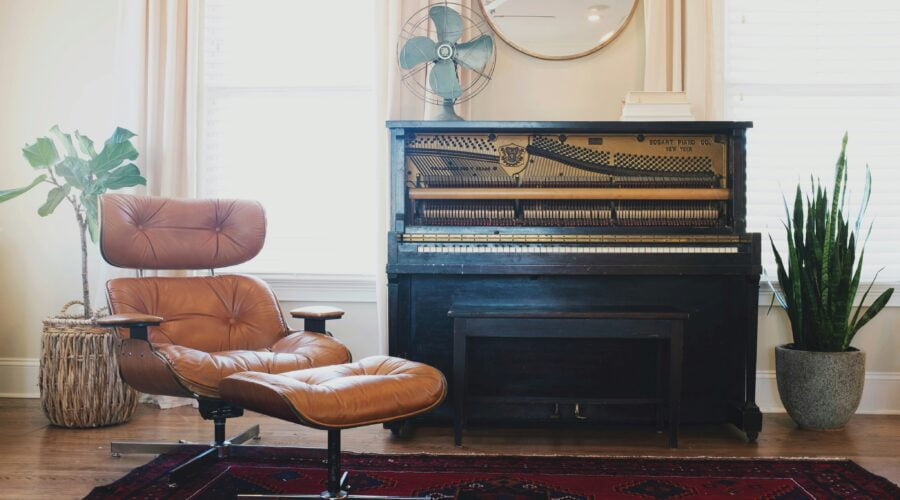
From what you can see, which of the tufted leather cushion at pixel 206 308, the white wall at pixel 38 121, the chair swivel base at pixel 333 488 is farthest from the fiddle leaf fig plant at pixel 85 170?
the chair swivel base at pixel 333 488

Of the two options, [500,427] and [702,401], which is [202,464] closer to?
[500,427]

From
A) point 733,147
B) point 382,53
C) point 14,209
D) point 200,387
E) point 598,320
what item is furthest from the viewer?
point 14,209

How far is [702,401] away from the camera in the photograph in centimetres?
364

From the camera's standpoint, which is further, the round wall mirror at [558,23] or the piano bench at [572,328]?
the round wall mirror at [558,23]

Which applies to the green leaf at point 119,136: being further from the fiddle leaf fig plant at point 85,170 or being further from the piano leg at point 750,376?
the piano leg at point 750,376

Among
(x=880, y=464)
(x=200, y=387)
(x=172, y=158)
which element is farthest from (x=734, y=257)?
(x=172, y=158)

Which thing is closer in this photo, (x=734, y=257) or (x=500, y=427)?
(x=734, y=257)

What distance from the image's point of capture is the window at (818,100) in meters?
4.23

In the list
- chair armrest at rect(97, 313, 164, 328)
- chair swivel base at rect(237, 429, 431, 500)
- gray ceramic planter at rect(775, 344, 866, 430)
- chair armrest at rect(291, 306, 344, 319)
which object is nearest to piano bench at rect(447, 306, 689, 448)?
chair armrest at rect(291, 306, 344, 319)

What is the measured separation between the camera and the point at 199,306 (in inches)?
131

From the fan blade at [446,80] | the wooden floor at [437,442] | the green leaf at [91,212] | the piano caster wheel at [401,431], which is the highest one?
the fan blade at [446,80]

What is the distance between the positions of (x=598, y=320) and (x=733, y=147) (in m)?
1.01

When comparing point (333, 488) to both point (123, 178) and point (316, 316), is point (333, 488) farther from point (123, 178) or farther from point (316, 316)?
point (123, 178)

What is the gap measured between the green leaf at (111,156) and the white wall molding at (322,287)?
913mm
